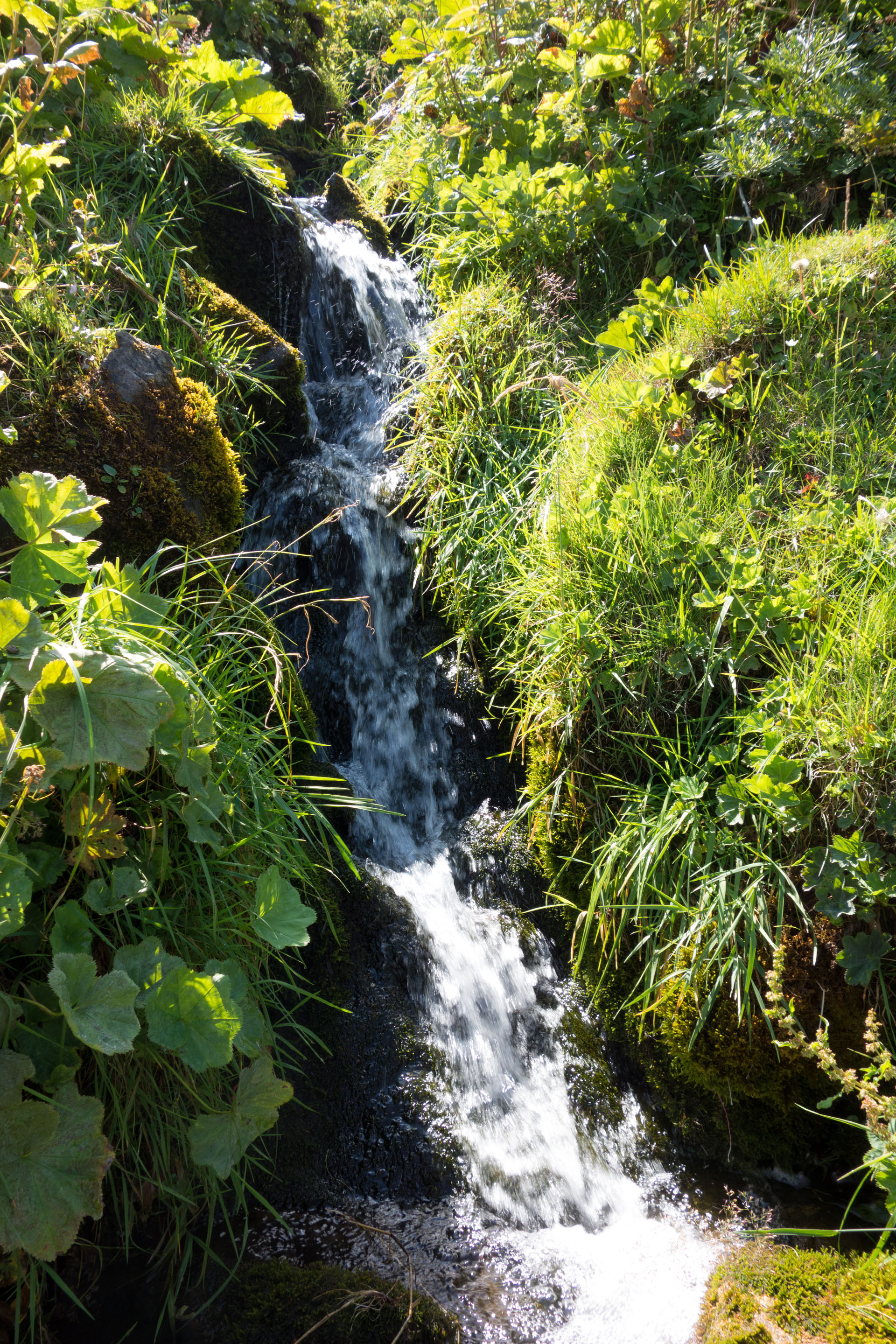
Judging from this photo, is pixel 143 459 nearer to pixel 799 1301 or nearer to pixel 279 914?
pixel 279 914

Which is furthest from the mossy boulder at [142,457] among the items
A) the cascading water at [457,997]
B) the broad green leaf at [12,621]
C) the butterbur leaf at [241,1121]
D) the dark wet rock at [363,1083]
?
the butterbur leaf at [241,1121]

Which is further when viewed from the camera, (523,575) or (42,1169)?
(523,575)

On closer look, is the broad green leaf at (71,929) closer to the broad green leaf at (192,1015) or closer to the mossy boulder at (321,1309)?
the broad green leaf at (192,1015)

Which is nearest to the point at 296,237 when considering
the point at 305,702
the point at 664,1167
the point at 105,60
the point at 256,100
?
the point at 256,100

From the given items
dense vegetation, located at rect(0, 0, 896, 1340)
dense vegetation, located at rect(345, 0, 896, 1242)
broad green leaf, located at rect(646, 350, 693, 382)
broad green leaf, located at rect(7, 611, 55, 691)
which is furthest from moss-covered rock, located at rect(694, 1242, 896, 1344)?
broad green leaf, located at rect(646, 350, 693, 382)

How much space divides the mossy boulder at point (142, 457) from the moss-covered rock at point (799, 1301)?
2.55m

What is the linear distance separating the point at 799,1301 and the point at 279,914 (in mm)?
1421

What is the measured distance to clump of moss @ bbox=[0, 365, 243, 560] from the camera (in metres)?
2.42

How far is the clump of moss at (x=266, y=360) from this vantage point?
3453 millimetres

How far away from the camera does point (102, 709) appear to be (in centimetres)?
143

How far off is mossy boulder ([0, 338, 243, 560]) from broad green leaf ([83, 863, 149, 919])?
125cm

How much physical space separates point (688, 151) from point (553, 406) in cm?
186

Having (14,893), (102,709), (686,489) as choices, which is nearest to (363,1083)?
(14,893)

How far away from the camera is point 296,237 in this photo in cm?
439
